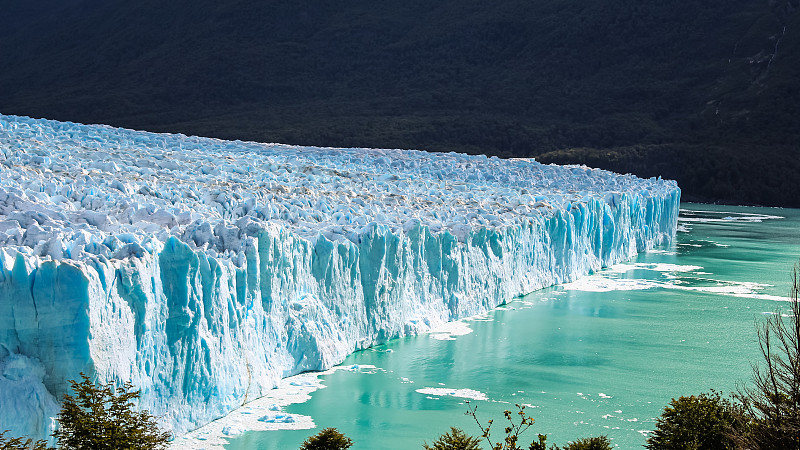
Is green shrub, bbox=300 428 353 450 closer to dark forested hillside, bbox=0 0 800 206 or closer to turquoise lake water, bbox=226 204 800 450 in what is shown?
turquoise lake water, bbox=226 204 800 450

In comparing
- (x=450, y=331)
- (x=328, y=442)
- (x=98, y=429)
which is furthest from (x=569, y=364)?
(x=98, y=429)

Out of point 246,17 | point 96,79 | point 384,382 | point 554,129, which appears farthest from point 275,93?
point 384,382

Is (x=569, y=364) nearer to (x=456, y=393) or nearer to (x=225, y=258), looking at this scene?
(x=456, y=393)

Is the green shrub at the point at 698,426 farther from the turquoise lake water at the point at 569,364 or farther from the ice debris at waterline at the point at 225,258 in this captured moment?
the ice debris at waterline at the point at 225,258

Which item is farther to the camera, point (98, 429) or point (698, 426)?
point (698, 426)

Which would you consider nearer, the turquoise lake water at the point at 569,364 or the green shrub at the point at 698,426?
the green shrub at the point at 698,426

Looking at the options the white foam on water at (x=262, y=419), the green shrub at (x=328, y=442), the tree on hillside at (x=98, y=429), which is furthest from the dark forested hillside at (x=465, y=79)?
the tree on hillside at (x=98, y=429)

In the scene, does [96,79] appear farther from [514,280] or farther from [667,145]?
[514,280]
